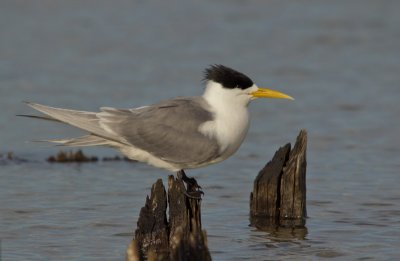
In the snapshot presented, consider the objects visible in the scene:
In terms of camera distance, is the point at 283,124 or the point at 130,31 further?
the point at 130,31

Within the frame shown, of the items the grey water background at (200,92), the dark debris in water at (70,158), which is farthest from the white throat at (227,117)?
the dark debris in water at (70,158)

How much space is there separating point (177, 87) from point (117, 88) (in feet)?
2.85

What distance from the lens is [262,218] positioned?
28.3 ft

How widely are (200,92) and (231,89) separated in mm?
6001

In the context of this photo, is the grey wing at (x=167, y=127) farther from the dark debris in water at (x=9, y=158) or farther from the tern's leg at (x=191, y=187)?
the dark debris in water at (x=9, y=158)

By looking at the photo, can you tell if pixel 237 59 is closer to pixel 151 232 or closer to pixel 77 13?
pixel 77 13

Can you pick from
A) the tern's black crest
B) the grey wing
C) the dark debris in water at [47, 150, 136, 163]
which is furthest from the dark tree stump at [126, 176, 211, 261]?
the dark debris in water at [47, 150, 136, 163]

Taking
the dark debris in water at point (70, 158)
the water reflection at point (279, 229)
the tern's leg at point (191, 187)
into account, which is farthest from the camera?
the dark debris in water at point (70, 158)

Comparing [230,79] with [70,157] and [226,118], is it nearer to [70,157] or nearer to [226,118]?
[226,118]

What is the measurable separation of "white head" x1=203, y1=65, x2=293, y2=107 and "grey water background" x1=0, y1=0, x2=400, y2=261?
1188 millimetres

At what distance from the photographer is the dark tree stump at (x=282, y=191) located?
27.4ft

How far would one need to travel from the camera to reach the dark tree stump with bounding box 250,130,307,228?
834 cm

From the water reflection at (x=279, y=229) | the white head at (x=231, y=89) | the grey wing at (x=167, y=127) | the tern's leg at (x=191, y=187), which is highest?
the white head at (x=231, y=89)

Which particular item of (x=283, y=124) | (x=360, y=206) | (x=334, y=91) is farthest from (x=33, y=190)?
(x=334, y=91)
